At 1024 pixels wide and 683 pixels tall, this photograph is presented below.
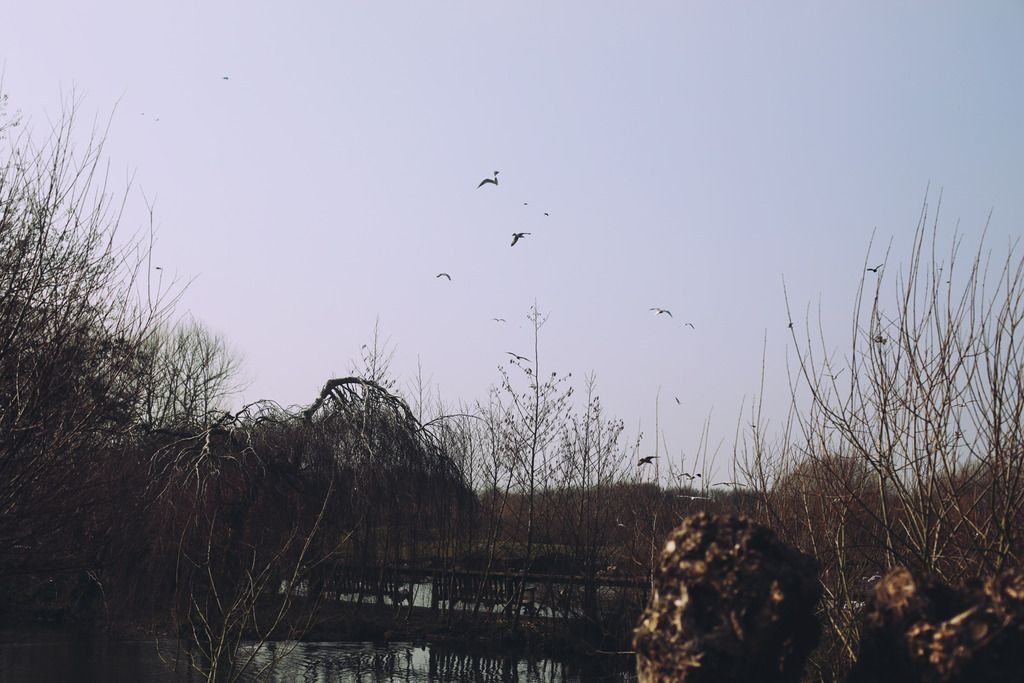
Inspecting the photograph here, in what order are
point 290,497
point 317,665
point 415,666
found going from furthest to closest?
point 290,497, point 415,666, point 317,665

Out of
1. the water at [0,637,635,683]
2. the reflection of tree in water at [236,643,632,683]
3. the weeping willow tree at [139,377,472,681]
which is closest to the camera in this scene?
the water at [0,637,635,683]

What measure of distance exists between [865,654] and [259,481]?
1182 cm

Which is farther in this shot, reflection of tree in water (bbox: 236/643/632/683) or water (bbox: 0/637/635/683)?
reflection of tree in water (bbox: 236/643/632/683)

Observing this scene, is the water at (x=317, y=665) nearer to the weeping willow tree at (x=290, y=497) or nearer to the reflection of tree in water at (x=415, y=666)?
the reflection of tree in water at (x=415, y=666)

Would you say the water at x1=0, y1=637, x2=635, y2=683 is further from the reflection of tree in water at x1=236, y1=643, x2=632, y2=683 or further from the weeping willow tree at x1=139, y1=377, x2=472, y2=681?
the weeping willow tree at x1=139, y1=377, x2=472, y2=681

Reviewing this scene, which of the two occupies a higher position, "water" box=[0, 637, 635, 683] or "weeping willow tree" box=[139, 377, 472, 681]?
"weeping willow tree" box=[139, 377, 472, 681]

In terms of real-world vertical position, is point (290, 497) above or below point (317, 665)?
above

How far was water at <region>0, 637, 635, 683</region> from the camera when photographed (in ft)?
38.3

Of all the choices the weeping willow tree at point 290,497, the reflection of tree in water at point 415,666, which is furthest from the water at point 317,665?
the weeping willow tree at point 290,497

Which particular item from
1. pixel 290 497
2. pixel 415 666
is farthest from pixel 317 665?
pixel 290 497

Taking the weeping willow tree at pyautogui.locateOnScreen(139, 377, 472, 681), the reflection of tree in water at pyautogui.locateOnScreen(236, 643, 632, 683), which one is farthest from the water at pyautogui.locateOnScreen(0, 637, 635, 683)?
the weeping willow tree at pyautogui.locateOnScreen(139, 377, 472, 681)

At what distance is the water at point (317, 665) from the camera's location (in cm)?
1168

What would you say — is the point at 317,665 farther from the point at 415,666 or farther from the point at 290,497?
the point at 290,497

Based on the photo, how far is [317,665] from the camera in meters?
12.9
